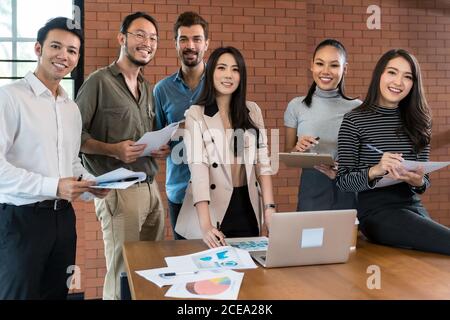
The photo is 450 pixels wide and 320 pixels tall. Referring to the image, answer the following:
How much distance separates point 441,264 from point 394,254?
202mm

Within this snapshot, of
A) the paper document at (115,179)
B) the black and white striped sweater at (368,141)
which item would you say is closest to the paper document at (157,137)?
the paper document at (115,179)

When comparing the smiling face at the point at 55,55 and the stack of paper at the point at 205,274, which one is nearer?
the stack of paper at the point at 205,274

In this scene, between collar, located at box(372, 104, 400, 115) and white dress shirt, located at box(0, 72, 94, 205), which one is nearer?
white dress shirt, located at box(0, 72, 94, 205)

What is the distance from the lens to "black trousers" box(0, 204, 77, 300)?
203 centimetres

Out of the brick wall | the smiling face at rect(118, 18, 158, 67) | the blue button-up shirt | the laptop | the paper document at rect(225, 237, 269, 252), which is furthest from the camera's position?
the brick wall

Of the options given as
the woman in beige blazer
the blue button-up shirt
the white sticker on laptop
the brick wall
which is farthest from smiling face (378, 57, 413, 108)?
the brick wall

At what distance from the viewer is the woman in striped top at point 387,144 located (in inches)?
85.0

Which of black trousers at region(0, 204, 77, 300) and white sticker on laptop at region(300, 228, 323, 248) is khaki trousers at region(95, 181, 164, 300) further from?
white sticker on laptop at region(300, 228, 323, 248)

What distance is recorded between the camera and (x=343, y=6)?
4.71 m

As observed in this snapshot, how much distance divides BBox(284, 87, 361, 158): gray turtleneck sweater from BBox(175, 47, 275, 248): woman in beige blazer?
436 mm

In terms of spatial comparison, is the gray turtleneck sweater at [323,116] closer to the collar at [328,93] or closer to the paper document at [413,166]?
the collar at [328,93]

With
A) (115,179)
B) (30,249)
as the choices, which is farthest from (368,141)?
(30,249)

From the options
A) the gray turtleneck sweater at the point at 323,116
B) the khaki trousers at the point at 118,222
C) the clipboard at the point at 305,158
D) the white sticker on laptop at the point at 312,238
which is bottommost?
the khaki trousers at the point at 118,222

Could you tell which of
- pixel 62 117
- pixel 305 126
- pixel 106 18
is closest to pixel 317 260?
pixel 305 126
